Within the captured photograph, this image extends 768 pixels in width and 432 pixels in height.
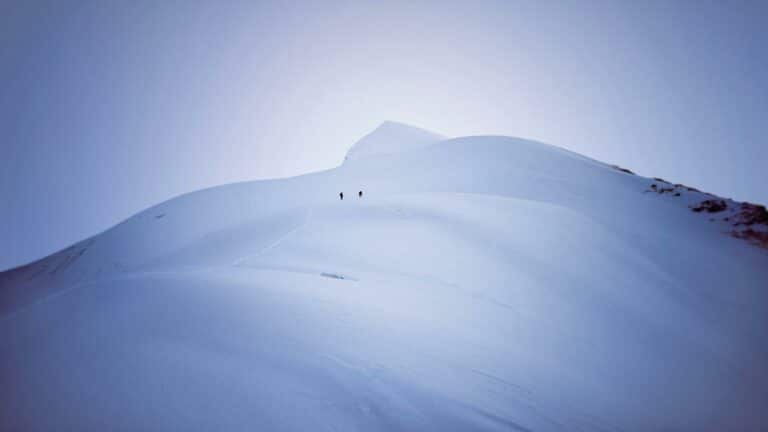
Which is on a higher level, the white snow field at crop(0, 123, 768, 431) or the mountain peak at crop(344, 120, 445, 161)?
the mountain peak at crop(344, 120, 445, 161)

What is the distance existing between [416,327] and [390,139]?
107 feet

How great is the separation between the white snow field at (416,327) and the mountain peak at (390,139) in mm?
21257

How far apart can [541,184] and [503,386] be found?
1377cm

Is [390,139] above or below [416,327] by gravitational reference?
above

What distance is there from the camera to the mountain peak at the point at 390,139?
3478 cm

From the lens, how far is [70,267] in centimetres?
1803

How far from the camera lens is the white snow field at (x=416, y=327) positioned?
3602mm

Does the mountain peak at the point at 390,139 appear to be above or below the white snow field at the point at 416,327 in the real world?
above

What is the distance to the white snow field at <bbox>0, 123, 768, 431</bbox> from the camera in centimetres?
360

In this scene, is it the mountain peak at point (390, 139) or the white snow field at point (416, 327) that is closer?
the white snow field at point (416, 327)

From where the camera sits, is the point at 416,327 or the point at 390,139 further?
the point at 390,139

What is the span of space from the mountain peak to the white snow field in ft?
69.7

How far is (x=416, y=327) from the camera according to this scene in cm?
567

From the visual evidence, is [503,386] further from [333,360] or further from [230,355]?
[230,355]
